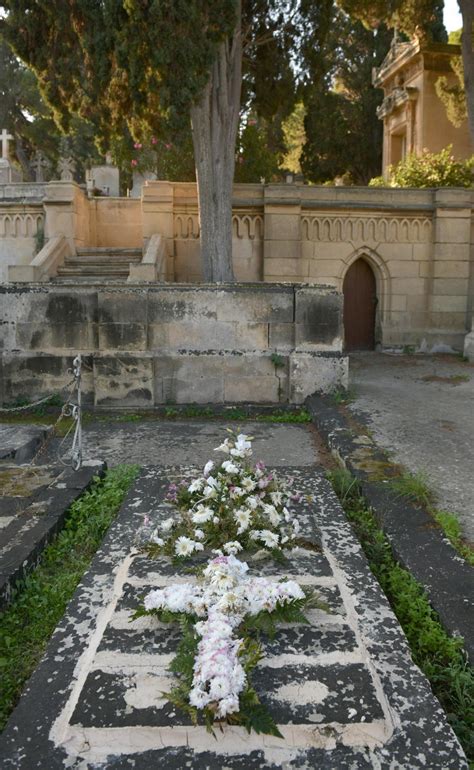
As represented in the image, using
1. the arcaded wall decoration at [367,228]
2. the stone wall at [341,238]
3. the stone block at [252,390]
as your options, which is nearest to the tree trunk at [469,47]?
the stone wall at [341,238]

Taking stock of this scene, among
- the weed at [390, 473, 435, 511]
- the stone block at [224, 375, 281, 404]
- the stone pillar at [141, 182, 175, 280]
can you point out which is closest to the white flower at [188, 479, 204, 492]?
the weed at [390, 473, 435, 511]

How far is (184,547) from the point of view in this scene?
3525 millimetres

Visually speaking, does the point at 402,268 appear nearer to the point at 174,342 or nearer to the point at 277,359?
the point at 277,359

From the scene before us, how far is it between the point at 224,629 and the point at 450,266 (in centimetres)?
1395

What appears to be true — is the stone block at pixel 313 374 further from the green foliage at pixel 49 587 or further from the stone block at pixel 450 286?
the stone block at pixel 450 286

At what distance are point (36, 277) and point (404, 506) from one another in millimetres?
10009

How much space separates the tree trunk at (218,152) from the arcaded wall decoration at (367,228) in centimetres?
270

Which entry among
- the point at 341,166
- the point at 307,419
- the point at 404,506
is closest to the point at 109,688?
the point at 404,506

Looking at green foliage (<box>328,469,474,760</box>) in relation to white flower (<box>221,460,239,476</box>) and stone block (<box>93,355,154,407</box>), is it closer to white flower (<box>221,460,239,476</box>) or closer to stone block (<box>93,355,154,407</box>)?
white flower (<box>221,460,239,476</box>)

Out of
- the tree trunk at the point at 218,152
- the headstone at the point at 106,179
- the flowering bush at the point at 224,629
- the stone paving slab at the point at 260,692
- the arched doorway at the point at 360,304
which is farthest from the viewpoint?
the headstone at the point at 106,179

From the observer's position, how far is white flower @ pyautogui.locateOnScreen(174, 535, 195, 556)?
3509 mm

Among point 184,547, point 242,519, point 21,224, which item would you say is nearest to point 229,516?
point 242,519

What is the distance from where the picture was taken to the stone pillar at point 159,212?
14.3 metres

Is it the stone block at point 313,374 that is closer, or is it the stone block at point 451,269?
the stone block at point 313,374
